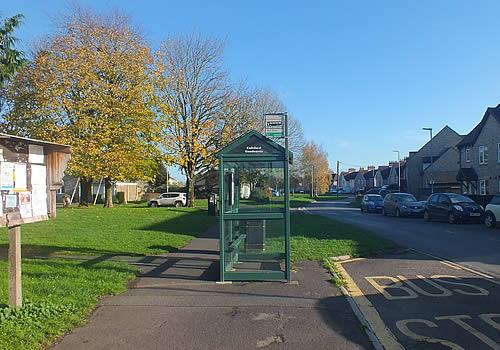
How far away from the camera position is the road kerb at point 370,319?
5.56m

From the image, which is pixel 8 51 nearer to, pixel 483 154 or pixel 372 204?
pixel 372 204

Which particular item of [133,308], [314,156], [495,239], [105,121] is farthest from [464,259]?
[314,156]

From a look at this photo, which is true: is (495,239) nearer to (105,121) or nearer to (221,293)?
(221,293)

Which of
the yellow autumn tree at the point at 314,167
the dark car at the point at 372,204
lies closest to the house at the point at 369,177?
the yellow autumn tree at the point at 314,167

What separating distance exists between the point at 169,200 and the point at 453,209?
1238 inches

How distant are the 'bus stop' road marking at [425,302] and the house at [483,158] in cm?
2793

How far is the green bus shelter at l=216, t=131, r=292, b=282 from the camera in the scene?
9188 mm

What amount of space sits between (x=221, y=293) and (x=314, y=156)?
7511cm

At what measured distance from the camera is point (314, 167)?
3265 inches

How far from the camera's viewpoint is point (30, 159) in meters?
6.73

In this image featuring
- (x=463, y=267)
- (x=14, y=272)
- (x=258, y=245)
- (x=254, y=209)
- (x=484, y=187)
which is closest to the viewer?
(x=14, y=272)

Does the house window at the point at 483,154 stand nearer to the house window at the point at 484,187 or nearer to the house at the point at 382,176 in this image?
the house window at the point at 484,187

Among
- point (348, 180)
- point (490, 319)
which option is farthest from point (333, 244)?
point (348, 180)

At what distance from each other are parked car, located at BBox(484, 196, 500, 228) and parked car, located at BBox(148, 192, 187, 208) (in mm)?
33092
